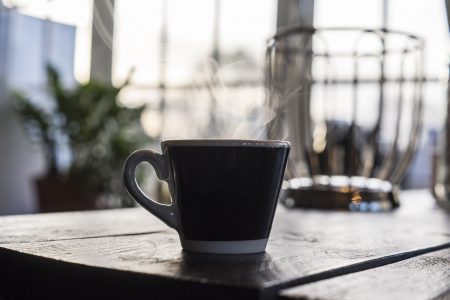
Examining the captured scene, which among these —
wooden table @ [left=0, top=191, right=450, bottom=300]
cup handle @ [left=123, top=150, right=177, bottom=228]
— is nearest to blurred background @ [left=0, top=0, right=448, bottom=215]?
wooden table @ [left=0, top=191, right=450, bottom=300]

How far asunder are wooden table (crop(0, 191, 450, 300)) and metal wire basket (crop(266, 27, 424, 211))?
364 mm

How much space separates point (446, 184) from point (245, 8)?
364 centimetres

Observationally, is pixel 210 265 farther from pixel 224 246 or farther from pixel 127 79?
pixel 127 79

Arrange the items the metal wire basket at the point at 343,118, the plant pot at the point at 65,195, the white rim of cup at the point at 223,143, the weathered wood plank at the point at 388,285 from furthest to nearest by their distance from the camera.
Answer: the plant pot at the point at 65,195 < the metal wire basket at the point at 343,118 < the white rim of cup at the point at 223,143 < the weathered wood plank at the point at 388,285

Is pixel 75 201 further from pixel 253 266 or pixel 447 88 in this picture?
pixel 253 266

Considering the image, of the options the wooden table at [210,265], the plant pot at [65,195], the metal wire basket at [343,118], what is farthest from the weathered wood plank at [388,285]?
the plant pot at [65,195]

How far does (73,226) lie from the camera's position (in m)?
0.65

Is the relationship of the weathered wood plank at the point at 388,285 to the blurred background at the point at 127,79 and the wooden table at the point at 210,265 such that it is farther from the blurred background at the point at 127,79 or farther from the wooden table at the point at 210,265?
the blurred background at the point at 127,79

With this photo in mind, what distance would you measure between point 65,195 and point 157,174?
367cm

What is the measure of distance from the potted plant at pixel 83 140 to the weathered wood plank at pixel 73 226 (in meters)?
3.36

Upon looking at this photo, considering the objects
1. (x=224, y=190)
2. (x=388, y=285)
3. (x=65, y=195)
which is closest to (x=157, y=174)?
(x=224, y=190)

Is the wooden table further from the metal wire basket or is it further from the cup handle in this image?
the metal wire basket

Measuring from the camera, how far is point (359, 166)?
1.11 meters

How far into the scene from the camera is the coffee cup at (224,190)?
451 mm
